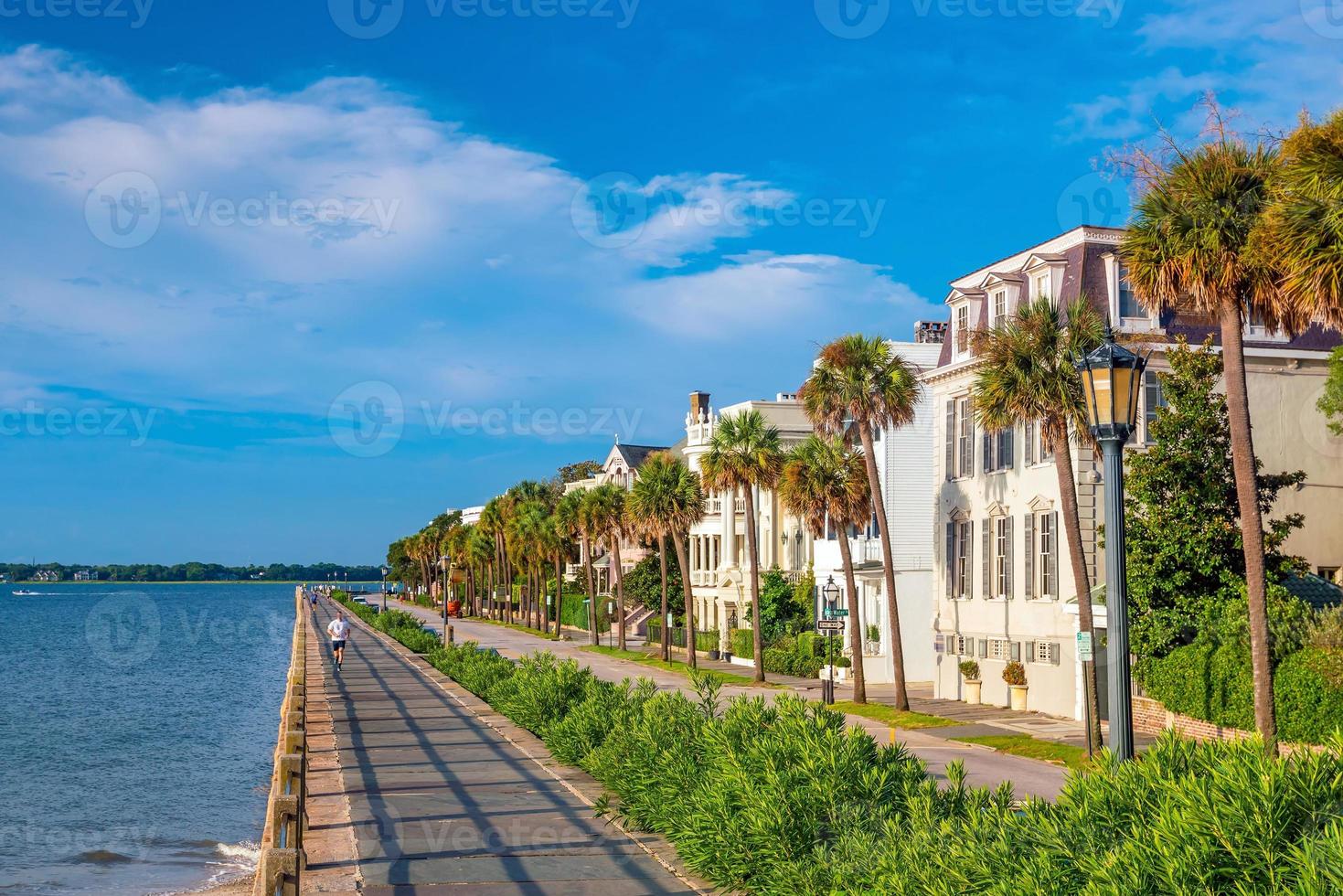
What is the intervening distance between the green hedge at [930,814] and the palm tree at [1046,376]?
1321cm

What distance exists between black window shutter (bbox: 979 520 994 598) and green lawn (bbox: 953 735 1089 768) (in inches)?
350

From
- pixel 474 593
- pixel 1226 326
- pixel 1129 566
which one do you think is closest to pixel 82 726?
pixel 1129 566

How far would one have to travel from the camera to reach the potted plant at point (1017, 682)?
38938mm

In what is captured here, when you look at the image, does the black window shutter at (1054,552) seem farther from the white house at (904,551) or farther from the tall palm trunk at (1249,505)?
the tall palm trunk at (1249,505)

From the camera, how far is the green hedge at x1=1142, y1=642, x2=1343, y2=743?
2417 centimetres

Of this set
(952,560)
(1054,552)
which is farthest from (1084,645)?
(952,560)

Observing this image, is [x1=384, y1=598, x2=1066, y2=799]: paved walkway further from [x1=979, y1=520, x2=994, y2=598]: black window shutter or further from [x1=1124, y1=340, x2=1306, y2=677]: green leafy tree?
[x1=979, y1=520, x2=994, y2=598]: black window shutter

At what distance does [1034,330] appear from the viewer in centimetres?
2794

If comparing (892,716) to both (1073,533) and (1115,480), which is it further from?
(1115,480)

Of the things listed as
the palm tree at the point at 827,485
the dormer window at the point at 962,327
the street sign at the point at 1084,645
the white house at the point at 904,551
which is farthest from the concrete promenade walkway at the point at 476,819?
the white house at the point at 904,551

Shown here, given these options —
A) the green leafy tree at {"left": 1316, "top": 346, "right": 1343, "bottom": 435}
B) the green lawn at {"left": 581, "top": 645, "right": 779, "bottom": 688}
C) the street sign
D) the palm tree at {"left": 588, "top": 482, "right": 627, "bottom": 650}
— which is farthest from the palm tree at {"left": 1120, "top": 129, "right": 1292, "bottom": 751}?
the palm tree at {"left": 588, "top": 482, "right": 627, "bottom": 650}

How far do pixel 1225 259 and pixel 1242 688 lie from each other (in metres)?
10.1

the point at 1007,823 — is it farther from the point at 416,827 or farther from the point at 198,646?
the point at 198,646

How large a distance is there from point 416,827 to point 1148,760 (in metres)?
10.1
